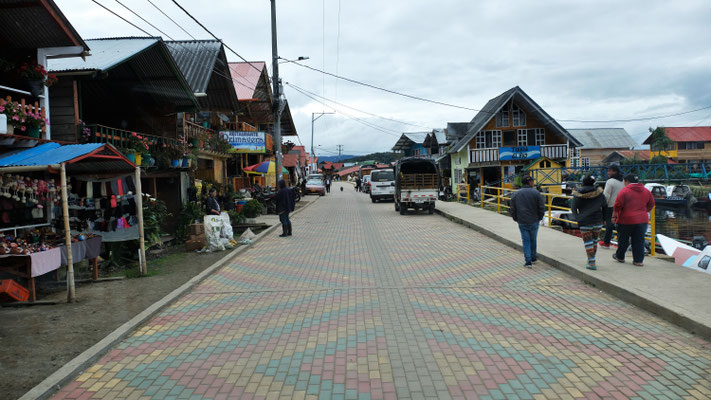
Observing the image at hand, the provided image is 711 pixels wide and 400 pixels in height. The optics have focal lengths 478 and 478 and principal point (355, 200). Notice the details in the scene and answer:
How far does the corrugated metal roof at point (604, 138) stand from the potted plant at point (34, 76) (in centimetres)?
7228

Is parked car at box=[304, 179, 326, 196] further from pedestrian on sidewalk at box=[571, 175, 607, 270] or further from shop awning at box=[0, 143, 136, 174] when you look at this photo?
pedestrian on sidewalk at box=[571, 175, 607, 270]

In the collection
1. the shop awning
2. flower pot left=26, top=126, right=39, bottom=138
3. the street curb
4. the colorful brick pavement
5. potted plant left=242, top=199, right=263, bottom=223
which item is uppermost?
flower pot left=26, top=126, right=39, bottom=138

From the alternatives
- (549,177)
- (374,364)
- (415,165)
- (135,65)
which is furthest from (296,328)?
(549,177)

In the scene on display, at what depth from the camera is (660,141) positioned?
196 feet

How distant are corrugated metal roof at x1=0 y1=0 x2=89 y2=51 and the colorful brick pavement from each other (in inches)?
211

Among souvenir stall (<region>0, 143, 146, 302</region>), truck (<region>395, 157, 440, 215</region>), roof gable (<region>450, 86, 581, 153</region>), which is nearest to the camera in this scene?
souvenir stall (<region>0, 143, 146, 302</region>)

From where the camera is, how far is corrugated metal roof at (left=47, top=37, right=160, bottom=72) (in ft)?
33.4

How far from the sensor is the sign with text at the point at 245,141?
2209cm

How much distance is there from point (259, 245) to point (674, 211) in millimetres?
23528

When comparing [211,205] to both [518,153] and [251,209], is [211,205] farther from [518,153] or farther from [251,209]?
[518,153]

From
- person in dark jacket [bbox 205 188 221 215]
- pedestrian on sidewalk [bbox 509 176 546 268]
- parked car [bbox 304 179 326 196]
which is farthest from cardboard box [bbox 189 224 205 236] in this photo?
parked car [bbox 304 179 326 196]

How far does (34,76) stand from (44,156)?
2276mm

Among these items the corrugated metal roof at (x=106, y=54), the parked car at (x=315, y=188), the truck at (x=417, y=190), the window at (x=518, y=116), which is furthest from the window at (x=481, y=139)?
the corrugated metal roof at (x=106, y=54)

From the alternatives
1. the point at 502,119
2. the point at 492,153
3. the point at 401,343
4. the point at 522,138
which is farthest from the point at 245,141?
the point at 522,138
